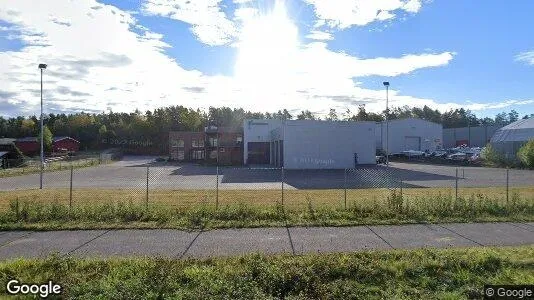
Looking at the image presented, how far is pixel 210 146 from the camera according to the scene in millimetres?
67062

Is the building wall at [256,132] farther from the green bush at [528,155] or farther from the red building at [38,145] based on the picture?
the red building at [38,145]

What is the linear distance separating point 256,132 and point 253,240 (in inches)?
1953

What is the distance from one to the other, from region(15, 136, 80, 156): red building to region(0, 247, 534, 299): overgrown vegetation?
8212 cm

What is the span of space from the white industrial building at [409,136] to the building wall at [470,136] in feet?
66.7

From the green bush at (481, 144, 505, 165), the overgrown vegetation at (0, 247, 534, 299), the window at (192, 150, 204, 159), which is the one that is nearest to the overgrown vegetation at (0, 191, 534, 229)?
the overgrown vegetation at (0, 247, 534, 299)

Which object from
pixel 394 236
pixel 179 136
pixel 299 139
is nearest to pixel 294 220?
pixel 394 236

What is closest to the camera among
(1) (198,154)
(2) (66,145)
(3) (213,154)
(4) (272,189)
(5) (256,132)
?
→ (4) (272,189)

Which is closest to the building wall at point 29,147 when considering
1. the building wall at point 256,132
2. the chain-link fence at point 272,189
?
the chain-link fence at point 272,189

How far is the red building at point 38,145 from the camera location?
3263 inches

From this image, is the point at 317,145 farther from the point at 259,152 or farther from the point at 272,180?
the point at 272,180

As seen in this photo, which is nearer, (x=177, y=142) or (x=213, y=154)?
(x=213, y=154)

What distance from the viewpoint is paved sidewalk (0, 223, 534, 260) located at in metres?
9.07

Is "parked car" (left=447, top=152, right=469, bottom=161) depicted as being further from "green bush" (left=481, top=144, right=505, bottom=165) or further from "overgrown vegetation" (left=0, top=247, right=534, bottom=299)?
"overgrown vegetation" (left=0, top=247, right=534, bottom=299)

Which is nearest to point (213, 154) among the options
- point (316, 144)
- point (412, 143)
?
point (316, 144)
